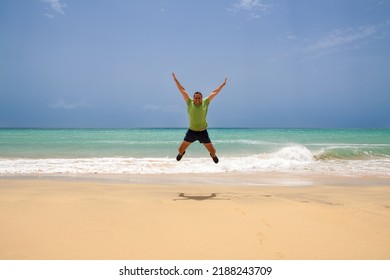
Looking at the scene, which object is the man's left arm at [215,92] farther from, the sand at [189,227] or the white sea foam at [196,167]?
the white sea foam at [196,167]

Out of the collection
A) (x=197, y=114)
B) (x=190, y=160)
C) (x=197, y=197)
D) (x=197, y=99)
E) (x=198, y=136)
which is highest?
(x=197, y=99)

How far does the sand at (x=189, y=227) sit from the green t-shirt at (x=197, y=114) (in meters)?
2.64

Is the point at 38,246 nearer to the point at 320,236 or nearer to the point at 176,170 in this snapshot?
the point at 320,236

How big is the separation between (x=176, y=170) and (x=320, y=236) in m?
9.52

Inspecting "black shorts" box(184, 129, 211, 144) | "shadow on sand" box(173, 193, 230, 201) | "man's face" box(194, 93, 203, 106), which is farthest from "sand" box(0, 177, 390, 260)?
"man's face" box(194, 93, 203, 106)

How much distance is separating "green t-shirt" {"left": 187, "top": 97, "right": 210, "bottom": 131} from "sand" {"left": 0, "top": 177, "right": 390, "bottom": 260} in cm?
264

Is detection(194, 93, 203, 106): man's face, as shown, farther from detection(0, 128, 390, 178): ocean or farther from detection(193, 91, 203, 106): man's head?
detection(0, 128, 390, 178): ocean

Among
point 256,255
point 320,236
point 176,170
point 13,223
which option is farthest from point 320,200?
point 176,170

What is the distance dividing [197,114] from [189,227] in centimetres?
452

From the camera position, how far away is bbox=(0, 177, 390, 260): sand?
3355 mm

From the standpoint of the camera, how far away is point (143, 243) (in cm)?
358

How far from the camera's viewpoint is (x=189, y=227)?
418 centimetres

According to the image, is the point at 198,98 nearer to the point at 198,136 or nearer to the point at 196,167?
the point at 198,136

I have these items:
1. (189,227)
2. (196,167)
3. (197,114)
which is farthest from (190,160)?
(189,227)
